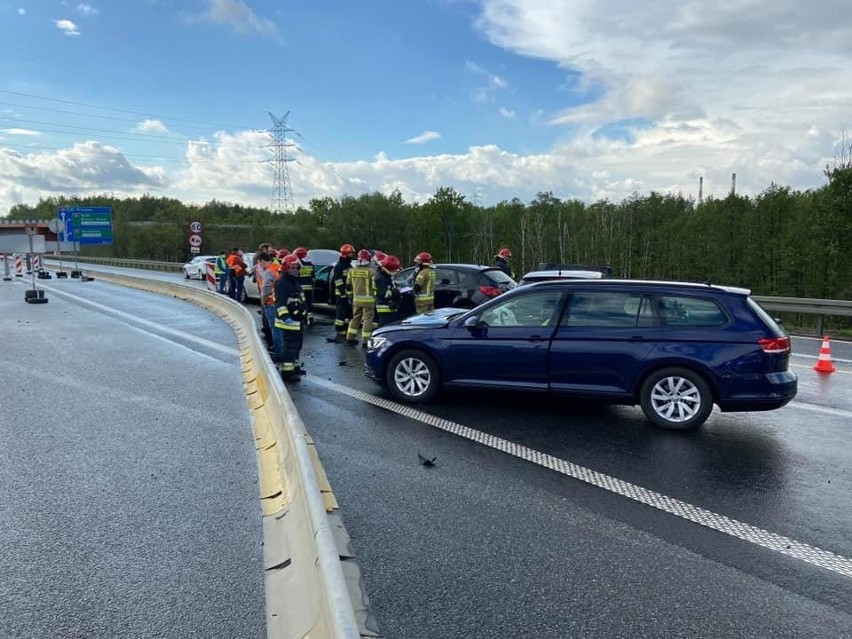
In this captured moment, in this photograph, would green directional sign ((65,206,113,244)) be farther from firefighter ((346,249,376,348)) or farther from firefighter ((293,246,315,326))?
firefighter ((346,249,376,348))

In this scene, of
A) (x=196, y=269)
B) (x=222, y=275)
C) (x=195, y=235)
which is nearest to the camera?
(x=222, y=275)

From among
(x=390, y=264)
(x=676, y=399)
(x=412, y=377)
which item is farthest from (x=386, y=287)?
(x=676, y=399)

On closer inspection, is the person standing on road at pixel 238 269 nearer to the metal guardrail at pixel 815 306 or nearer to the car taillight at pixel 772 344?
the metal guardrail at pixel 815 306

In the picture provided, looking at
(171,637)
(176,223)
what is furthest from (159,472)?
(176,223)

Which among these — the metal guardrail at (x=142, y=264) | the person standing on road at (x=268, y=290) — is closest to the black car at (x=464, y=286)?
the person standing on road at (x=268, y=290)

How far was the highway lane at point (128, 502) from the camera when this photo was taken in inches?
125

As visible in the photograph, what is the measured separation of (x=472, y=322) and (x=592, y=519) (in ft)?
11.0

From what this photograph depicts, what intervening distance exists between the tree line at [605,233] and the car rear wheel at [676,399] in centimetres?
2629

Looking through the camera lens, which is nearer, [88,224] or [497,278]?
[497,278]

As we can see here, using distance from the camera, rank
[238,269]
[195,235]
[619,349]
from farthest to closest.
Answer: [195,235], [238,269], [619,349]

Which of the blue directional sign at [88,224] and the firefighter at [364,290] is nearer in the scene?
the firefighter at [364,290]

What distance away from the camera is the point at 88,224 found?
47719 mm

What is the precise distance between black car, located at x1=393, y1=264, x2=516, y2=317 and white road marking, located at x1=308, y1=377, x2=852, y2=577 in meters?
5.72

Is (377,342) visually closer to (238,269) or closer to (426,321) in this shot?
(426,321)
